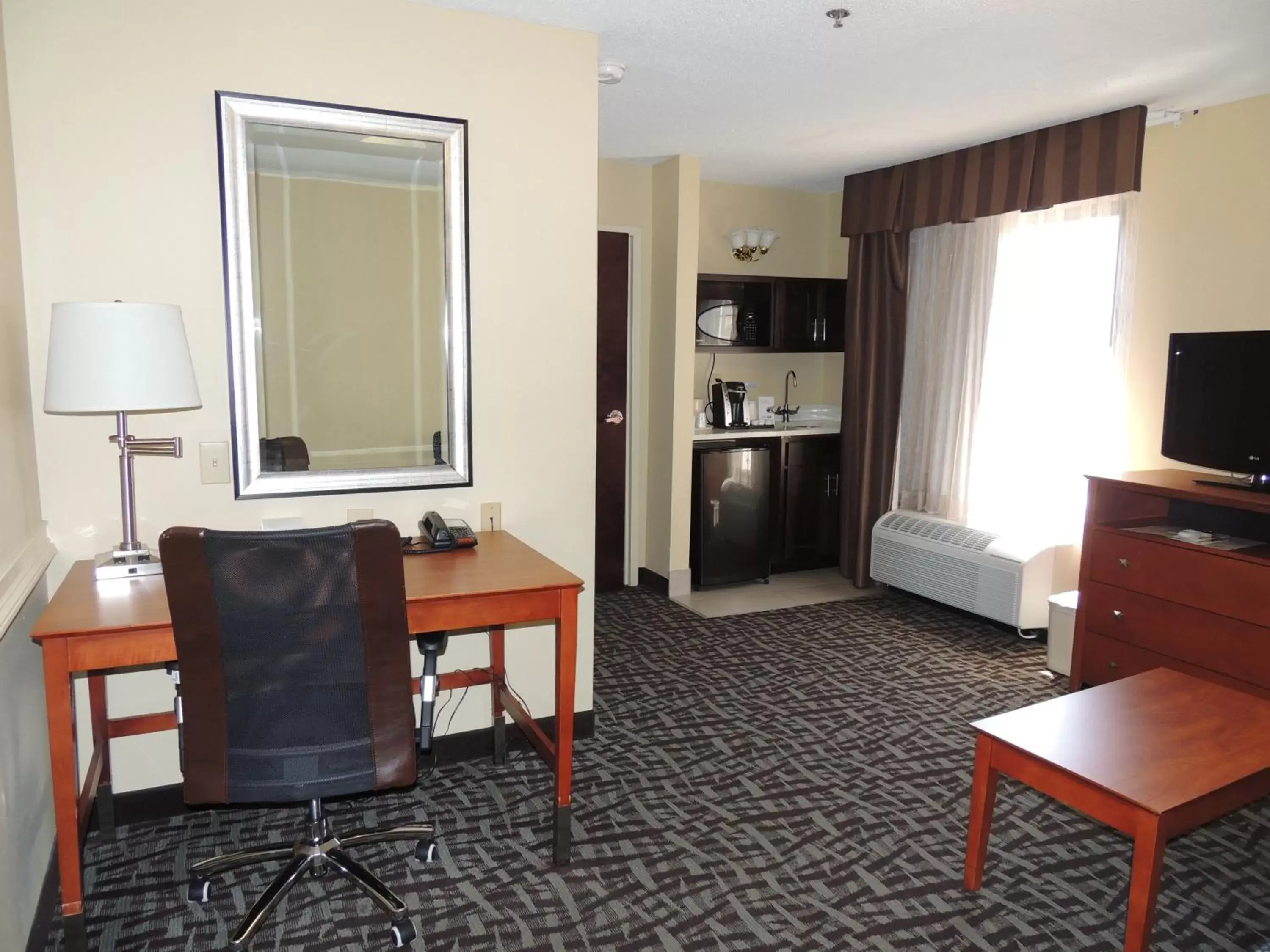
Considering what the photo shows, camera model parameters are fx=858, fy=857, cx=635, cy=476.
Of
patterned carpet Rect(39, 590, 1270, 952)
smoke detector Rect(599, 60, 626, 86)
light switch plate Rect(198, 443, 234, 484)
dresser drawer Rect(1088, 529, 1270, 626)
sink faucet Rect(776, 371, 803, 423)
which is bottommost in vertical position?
patterned carpet Rect(39, 590, 1270, 952)

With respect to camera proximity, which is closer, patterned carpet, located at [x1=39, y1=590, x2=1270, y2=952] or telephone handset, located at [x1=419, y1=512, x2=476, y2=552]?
patterned carpet, located at [x1=39, y1=590, x2=1270, y2=952]

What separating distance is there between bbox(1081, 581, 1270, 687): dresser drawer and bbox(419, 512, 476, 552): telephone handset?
2.60 m

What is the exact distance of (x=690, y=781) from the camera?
2898 millimetres

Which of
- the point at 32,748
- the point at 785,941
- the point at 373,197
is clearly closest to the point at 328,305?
the point at 373,197

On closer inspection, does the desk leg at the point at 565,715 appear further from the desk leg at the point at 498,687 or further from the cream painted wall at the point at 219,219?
the cream painted wall at the point at 219,219

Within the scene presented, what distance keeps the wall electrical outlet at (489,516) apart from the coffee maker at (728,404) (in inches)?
102

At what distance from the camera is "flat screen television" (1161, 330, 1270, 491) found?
10.5 ft

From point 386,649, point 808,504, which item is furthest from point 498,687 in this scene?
point 808,504

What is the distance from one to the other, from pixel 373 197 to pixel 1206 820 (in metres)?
2.81

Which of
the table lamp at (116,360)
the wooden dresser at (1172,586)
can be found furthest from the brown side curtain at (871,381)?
the table lamp at (116,360)

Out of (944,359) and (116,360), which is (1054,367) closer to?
(944,359)

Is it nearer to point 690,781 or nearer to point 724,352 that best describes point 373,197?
point 690,781

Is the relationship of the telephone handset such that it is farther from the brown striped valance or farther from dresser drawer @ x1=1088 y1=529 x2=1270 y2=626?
the brown striped valance

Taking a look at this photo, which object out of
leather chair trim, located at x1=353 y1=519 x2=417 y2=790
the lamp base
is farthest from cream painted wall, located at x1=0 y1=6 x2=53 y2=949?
leather chair trim, located at x1=353 y1=519 x2=417 y2=790
